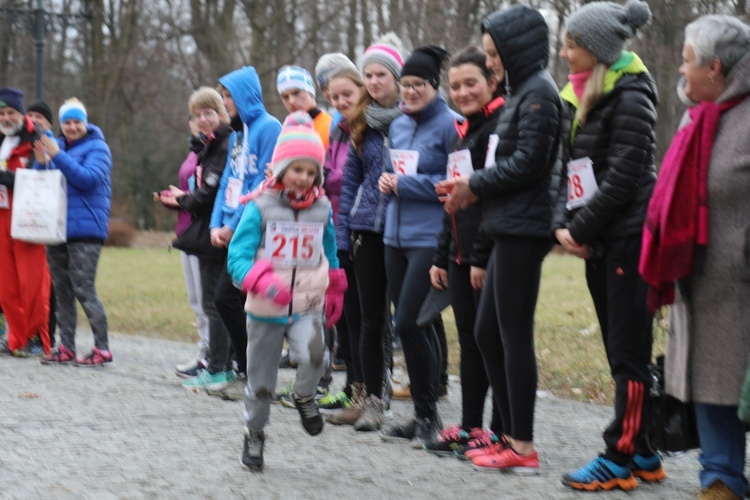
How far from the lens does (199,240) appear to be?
812cm

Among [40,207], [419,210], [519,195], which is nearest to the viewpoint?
[519,195]

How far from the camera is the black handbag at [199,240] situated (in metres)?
8.08

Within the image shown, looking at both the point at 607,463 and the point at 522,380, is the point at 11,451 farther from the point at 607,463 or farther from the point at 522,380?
the point at 607,463

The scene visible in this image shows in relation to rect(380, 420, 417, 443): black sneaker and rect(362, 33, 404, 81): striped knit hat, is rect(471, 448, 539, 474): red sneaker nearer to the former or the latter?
rect(380, 420, 417, 443): black sneaker

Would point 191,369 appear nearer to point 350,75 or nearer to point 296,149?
point 350,75

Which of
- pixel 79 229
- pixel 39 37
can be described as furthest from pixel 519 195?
pixel 39 37

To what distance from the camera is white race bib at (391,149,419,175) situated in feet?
20.7

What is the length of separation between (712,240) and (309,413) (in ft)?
7.00

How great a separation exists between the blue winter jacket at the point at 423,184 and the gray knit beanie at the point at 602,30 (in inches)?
50.8

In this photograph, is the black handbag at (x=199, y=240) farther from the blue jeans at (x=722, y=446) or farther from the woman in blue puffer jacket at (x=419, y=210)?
the blue jeans at (x=722, y=446)

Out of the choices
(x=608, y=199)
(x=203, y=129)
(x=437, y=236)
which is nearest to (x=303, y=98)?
(x=203, y=129)

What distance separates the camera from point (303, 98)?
7625 millimetres

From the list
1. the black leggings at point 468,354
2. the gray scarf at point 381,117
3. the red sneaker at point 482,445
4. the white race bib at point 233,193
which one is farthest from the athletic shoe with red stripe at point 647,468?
the white race bib at point 233,193

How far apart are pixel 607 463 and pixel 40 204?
222 inches
